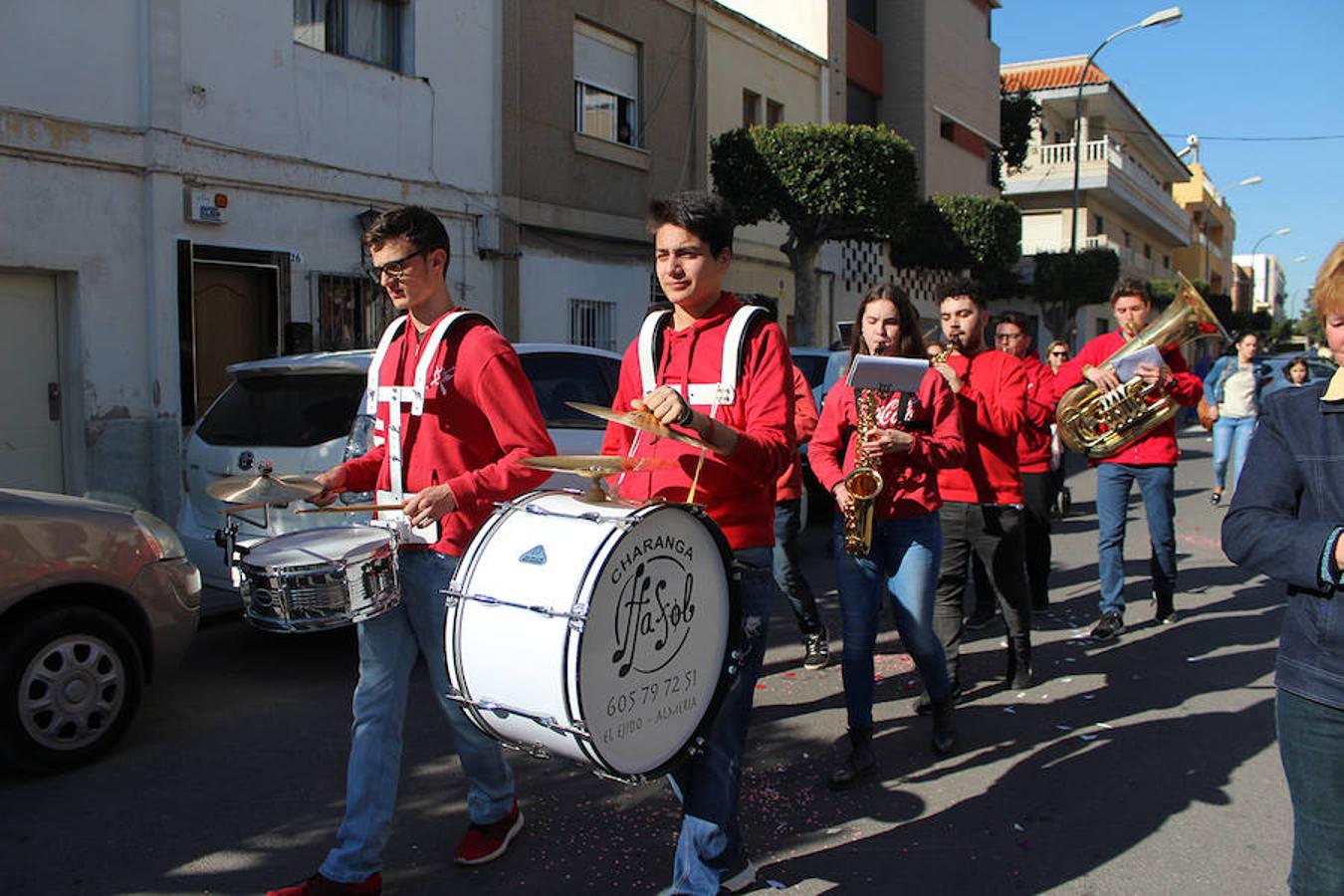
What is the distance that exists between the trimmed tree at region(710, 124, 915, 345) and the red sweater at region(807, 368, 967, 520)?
11.0 m

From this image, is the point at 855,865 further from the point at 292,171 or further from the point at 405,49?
the point at 405,49

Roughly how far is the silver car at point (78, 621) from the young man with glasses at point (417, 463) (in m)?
1.79

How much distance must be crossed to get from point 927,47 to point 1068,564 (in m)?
16.8

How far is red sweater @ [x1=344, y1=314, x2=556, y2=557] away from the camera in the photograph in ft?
10.7

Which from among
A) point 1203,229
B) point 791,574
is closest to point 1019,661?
point 791,574

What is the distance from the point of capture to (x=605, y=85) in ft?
49.4

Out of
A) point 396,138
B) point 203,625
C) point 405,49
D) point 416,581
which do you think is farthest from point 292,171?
point 416,581

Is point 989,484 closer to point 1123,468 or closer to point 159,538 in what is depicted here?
point 1123,468

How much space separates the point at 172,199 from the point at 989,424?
24.3ft

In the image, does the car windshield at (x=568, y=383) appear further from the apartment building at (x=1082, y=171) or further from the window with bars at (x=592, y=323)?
the apartment building at (x=1082, y=171)

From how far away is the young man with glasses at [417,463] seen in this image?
129 inches

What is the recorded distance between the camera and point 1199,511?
12.7 m

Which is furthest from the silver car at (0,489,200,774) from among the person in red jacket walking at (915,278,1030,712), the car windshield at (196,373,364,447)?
the person in red jacket walking at (915,278,1030,712)

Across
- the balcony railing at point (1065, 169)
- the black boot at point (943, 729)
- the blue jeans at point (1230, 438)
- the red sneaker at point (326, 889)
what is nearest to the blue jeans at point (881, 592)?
the black boot at point (943, 729)
